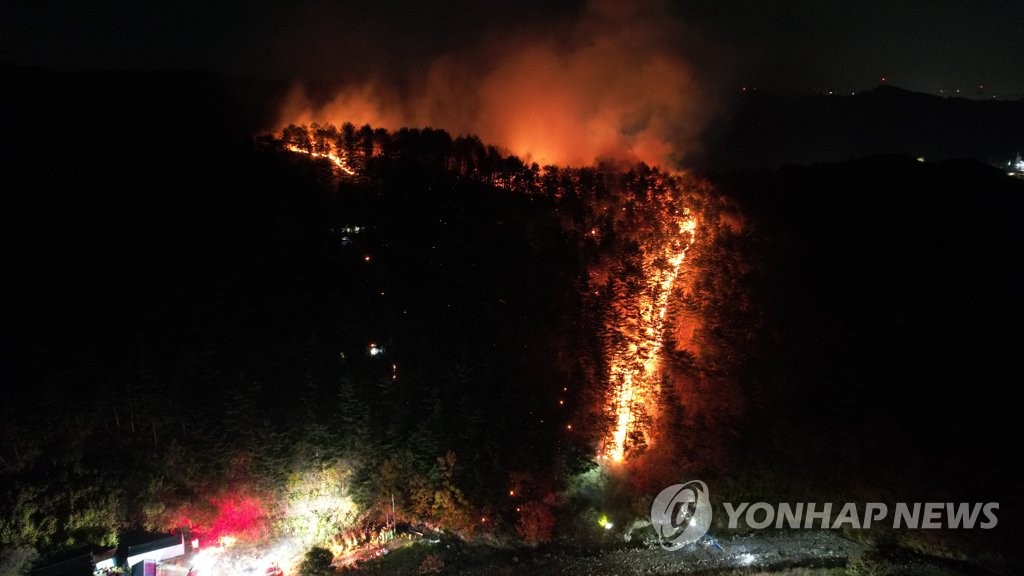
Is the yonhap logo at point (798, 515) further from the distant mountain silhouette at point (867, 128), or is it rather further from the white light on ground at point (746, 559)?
the distant mountain silhouette at point (867, 128)

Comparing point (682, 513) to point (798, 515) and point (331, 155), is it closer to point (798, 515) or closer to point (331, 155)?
point (798, 515)

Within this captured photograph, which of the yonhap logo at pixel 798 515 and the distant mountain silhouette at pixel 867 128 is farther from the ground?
the distant mountain silhouette at pixel 867 128

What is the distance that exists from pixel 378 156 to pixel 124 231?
15.3 metres

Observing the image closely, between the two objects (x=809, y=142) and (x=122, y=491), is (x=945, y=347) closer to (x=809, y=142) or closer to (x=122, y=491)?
(x=122, y=491)

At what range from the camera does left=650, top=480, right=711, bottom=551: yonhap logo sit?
16.9m

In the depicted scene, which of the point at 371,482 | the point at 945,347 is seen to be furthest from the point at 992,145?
the point at 371,482

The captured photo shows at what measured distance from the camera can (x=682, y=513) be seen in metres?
17.5

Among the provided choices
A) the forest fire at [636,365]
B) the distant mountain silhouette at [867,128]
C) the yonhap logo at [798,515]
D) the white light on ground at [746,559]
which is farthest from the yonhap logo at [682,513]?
the distant mountain silhouette at [867,128]

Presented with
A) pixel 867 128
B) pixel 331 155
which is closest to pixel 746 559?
pixel 331 155

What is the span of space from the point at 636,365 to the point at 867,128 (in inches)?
2182

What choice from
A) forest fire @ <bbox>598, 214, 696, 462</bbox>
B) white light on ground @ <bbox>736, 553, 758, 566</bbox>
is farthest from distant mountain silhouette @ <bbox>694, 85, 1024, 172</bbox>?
white light on ground @ <bbox>736, 553, 758, 566</bbox>

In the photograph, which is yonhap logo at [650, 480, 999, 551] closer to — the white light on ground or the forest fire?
the white light on ground

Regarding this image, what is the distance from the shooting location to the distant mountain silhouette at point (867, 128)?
44.9 metres

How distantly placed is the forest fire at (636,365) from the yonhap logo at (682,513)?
1.89 meters
